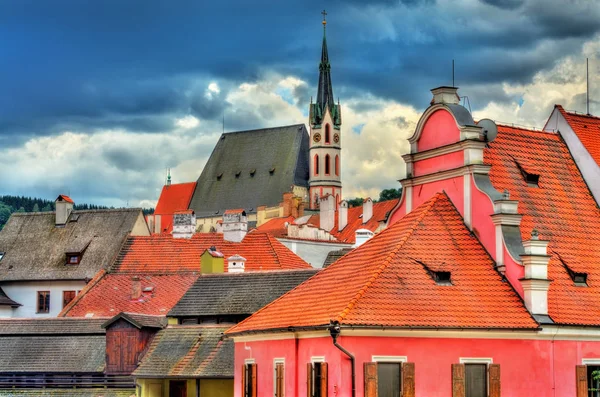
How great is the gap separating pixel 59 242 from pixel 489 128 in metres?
53.4

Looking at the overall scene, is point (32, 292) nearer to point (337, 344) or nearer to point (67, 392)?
→ point (67, 392)

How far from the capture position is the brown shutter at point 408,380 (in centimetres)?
3909

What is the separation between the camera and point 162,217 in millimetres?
191375

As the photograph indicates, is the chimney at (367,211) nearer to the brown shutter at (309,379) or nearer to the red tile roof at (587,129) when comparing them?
the red tile roof at (587,129)

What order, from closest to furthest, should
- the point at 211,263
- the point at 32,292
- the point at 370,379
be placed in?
the point at 370,379, the point at 211,263, the point at 32,292

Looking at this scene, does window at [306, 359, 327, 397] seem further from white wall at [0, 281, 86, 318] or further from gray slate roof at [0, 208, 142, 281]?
white wall at [0, 281, 86, 318]

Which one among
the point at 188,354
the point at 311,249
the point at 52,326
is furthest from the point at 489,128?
the point at 311,249

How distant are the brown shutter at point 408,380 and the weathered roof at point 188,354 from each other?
13538 mm

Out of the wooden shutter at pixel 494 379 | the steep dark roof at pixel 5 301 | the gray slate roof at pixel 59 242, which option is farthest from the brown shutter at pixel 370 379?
the steep dark roof at pixel 5 301

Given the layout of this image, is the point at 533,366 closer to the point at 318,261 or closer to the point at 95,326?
the point at 95,326

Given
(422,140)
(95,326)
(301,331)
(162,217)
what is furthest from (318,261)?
(162,217)

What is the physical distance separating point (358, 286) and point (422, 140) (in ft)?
28.8

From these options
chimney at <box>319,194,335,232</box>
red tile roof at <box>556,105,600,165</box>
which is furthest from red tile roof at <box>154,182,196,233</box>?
red tile roof at <box>556,105,600,165</box>

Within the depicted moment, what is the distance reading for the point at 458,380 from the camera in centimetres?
3997
